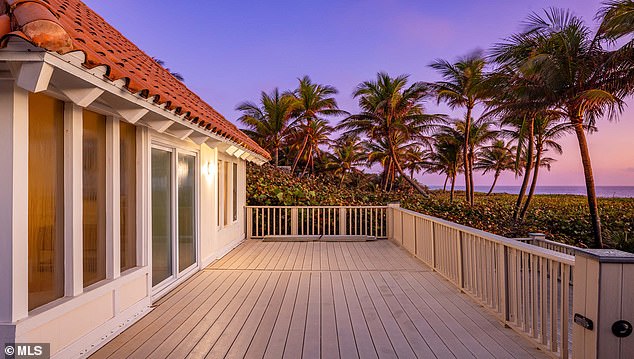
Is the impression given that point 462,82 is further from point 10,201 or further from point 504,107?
point 10,201

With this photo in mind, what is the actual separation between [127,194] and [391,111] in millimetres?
14946

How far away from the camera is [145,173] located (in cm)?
382

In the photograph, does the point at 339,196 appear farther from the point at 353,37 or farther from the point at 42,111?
the point at 42,111

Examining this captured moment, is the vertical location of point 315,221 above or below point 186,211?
below

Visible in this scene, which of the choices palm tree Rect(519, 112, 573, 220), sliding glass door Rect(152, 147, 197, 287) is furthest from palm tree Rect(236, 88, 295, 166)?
sliding glass door Rect(152, 147, 197, 287)

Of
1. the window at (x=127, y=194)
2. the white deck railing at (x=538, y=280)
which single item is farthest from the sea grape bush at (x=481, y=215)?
the window at (x=127, y=194)

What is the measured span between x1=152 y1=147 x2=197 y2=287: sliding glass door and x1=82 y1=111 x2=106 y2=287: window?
3.08 ft

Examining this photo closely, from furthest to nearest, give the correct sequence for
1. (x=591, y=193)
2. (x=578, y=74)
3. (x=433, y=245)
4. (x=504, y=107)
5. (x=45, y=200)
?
(x=504, y=107) → (x=578, y=74) → (x=591, y=193) → (x=433, y=245) → (x=45, y=200)

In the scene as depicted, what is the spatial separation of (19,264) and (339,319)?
8.55 feet

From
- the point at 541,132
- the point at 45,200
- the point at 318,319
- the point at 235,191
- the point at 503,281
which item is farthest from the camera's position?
the point at 541,132

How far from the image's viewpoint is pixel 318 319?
3527 mm

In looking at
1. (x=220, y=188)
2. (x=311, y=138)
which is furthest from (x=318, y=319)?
(x=311, y=138)

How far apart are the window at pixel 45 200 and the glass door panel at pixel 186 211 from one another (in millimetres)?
2221

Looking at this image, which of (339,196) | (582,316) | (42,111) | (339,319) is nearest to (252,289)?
(339,319)
